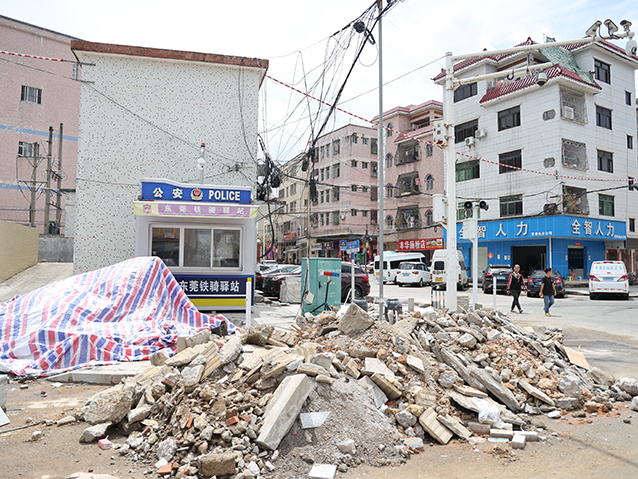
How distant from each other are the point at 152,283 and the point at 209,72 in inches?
382

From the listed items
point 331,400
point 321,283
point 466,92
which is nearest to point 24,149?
point 321,283

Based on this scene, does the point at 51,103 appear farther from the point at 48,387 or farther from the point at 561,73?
the point at 561,73

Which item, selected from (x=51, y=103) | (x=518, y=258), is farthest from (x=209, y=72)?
(x=518, y=258)

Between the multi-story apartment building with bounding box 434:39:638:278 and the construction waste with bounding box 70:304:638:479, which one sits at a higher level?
the multi-story apartment building with bounding box 434:39:638:278

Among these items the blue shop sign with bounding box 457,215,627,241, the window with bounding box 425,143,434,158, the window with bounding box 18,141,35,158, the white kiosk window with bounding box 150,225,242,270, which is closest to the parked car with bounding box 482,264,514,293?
the blue shop sign with bounding box 457,215,627,241

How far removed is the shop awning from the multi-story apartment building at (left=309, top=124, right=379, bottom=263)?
38.6 metres

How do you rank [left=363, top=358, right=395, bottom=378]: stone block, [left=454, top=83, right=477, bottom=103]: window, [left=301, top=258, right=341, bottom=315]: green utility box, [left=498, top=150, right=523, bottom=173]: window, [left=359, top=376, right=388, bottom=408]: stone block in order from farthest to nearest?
[left=454, top=83, right=477, bottom=103]: window, [left=498, top=150, right=523, bottom=173]: window, [left=301, top=258, right=341, bottom=315]: green utility box, [left=363, top=358, right=395, bottom=378]: stone block, [left=359, top=376, right=388, bottom=408]: stone block

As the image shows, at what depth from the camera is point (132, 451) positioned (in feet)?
13.8

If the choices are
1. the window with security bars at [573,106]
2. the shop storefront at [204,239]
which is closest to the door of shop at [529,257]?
the window with security bars at [573,106]

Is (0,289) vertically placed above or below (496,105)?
below

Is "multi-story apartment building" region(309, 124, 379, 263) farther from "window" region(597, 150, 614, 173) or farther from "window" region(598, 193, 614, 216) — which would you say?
"window" region(598, 193, 614, 216)

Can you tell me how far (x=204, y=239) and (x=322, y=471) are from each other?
9664mm

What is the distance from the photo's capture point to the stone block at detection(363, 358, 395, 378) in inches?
214

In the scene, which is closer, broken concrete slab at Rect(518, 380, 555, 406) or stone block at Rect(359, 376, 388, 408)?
A: stone block at Rect(359, 376, 388, 408)
